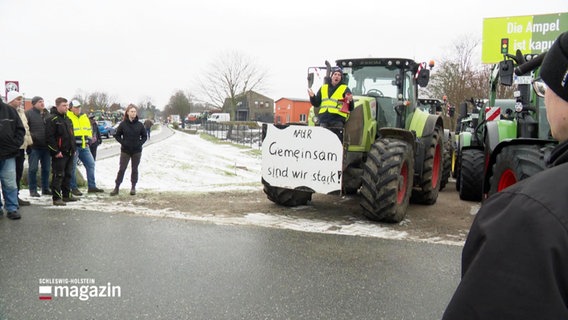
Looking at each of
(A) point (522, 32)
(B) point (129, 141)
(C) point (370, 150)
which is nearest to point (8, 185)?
(B) point (129, 141)

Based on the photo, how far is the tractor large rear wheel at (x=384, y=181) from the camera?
6102mm

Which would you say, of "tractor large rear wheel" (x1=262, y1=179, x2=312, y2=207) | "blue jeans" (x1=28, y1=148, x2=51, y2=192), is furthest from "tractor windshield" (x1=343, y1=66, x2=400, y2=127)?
"blue jeans" (x1=28, y1=148, x2=51, y2=192)

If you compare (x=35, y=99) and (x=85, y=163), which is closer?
(x=35, y=99)

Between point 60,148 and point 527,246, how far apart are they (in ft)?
25.9

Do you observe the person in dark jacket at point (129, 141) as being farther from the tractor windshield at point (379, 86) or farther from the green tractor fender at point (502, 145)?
the green tractor fender at point (502, 145)

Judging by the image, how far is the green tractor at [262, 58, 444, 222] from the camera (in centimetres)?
627

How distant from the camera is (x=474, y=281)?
1074 millimetres

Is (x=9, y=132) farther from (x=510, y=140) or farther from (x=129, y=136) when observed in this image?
(x=510, y=140)

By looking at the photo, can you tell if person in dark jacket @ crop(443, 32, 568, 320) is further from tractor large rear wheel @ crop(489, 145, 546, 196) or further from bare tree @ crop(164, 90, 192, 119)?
bare tree @ crop(164, 90, 192, 119)

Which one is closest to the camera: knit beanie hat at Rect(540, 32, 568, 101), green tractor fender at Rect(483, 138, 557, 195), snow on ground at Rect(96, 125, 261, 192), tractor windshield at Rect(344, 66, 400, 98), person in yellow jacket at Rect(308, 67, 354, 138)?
knit beanie hat at Rect(540, 32, 568, 101)

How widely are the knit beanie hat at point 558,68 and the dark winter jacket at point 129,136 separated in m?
8.54

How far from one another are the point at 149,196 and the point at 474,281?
812 centimetres

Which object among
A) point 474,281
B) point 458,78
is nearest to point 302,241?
point 474,281

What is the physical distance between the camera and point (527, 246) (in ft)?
3.25
